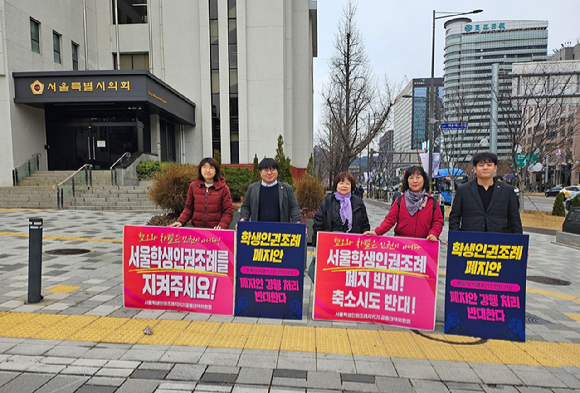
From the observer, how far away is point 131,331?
3820mm

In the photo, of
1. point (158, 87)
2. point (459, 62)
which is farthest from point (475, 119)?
point (158, 87)

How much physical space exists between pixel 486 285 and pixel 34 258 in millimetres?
5379

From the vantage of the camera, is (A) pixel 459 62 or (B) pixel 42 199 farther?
(A) pixel 459 62

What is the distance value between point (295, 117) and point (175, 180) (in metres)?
24.4

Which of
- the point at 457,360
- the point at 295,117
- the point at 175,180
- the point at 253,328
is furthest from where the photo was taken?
→ the point at 295,117

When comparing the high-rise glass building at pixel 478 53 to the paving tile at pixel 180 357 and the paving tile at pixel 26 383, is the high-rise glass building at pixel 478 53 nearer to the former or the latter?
the paving tile at pixel 180 357

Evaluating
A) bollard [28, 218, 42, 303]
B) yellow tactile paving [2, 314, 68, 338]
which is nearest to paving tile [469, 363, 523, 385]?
yellow tactile paving [2, 314, 68, 338]

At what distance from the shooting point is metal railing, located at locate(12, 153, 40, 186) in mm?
18938

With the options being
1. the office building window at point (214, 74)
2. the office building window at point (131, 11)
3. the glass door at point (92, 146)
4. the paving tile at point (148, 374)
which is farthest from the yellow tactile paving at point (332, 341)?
the office building window at point (131, 11)

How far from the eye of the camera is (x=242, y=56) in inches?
978

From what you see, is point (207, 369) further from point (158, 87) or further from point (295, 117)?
point (295, 117)

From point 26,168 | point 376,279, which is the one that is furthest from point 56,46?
point 376,279

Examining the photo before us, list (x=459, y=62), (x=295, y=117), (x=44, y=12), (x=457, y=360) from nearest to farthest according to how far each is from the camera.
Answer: (x=457, y=360) → (x=44, y=12) → (x=459, y=62) → (x=295, y=117)

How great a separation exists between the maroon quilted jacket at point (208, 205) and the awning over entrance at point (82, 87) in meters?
16.1
